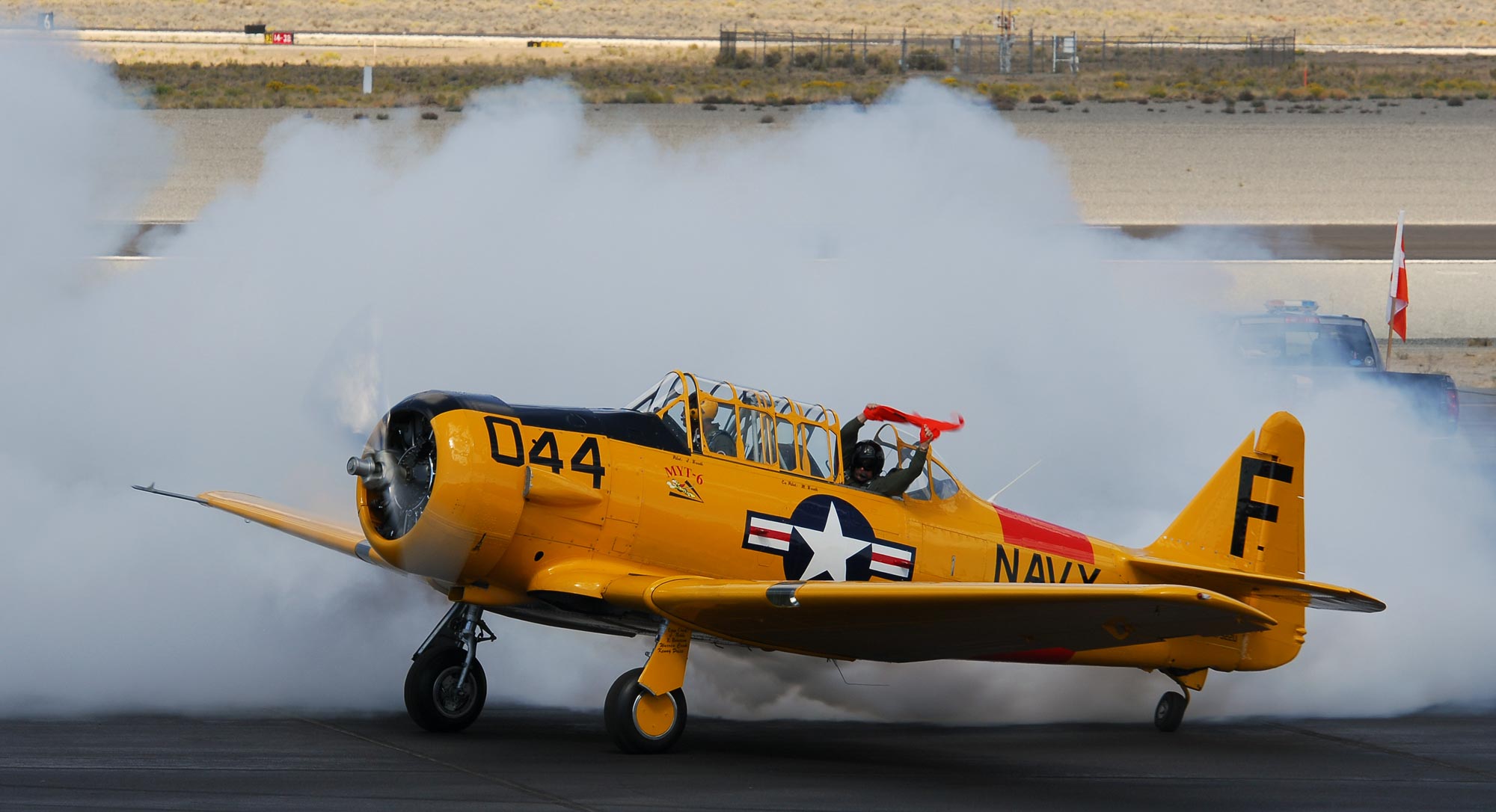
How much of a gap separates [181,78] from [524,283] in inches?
1680

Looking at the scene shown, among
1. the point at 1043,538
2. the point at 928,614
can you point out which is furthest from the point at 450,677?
the point at 1043,538

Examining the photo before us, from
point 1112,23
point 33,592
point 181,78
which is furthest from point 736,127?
point 1112,23

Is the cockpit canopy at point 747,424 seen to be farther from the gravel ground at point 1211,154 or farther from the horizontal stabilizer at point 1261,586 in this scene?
the gravel ground at point 1211,154

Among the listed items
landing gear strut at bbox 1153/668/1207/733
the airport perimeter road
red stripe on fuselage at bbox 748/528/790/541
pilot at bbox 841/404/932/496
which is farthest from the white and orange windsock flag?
red stripe on fuselage at bbox 748/528/790/541

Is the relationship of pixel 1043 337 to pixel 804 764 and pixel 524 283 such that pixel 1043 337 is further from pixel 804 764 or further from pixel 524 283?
pixel 804 764

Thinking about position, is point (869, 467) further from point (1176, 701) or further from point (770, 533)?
point (1176, 701)

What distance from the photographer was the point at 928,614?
894 cm

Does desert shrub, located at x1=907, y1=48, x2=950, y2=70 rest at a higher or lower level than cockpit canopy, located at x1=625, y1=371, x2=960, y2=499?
higher

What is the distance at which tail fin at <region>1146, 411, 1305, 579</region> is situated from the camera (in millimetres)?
12188

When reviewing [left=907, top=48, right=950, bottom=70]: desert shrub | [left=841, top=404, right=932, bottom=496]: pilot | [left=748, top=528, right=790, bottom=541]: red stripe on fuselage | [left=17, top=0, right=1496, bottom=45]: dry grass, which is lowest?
[left=748, top=528, right=790, bottom=541]: red stripe on fuselage

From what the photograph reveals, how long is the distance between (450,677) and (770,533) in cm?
224

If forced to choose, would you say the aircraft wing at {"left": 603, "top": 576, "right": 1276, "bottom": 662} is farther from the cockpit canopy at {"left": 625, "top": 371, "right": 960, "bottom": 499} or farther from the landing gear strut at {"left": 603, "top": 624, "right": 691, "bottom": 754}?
the cockpit canopy at {"left": 625, "top": 371, "right": 960, "bottom": 499}

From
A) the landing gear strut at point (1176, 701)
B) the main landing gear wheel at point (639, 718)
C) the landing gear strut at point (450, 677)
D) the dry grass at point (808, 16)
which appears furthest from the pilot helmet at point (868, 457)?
the dry grass at point (808, 16)

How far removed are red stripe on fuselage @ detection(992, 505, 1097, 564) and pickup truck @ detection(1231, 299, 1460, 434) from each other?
29.2ft
